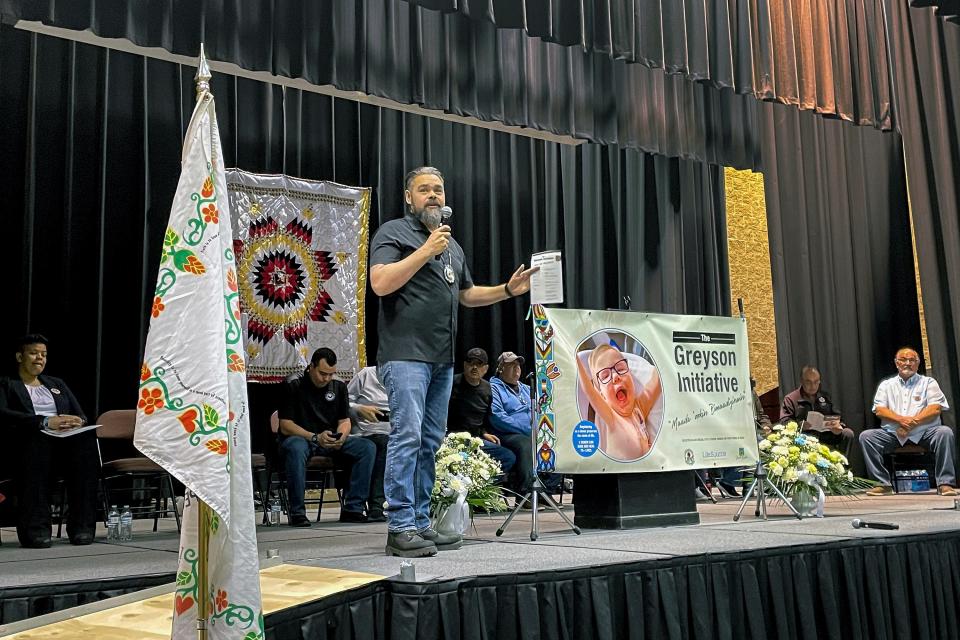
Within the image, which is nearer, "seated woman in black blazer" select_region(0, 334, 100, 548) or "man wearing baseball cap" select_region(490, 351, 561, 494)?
"seated woman in black blazer" select_region(0, 334, 100, 548)

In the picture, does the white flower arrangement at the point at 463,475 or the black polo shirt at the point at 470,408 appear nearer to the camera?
the white flower arrangement at the point at 463,475

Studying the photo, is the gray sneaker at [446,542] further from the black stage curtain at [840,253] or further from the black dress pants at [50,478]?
the black stage curtain at [840,253]

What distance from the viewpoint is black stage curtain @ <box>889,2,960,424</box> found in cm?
805

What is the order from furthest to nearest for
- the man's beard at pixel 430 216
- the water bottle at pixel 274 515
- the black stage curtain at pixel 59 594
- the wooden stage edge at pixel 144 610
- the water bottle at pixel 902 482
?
1. the water bottle at pixel 902 482
2. the water bottle at pixel 274 515
3. the man's beard at pixel 430 216
4. the black stage curtain at pixel 59 594
5. the wooden stage edge at pixel 144 610

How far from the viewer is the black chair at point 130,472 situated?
5066 mm

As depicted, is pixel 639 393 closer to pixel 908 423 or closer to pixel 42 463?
pixel 42 463

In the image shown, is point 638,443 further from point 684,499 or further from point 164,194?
point 164,194

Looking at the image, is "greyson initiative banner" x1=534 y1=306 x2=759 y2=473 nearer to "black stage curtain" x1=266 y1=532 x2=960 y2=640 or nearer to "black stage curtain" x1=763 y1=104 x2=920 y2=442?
"black stage curtain" x1=266 y1=532 x2=960 y2=640

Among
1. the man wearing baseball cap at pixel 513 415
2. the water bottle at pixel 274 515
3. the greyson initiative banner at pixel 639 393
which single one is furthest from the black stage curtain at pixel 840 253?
the water bottle at pixel 274 515

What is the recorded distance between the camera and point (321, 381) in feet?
19.3

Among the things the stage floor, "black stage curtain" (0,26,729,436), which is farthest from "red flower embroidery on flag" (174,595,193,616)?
"black stage curtain" (0,26,729,436)

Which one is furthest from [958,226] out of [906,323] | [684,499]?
A: [684,499]

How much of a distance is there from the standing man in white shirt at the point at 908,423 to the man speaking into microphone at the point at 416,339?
196 inches

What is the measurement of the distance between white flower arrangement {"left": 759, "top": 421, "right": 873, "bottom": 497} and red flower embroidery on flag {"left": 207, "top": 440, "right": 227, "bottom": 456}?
3.88m
